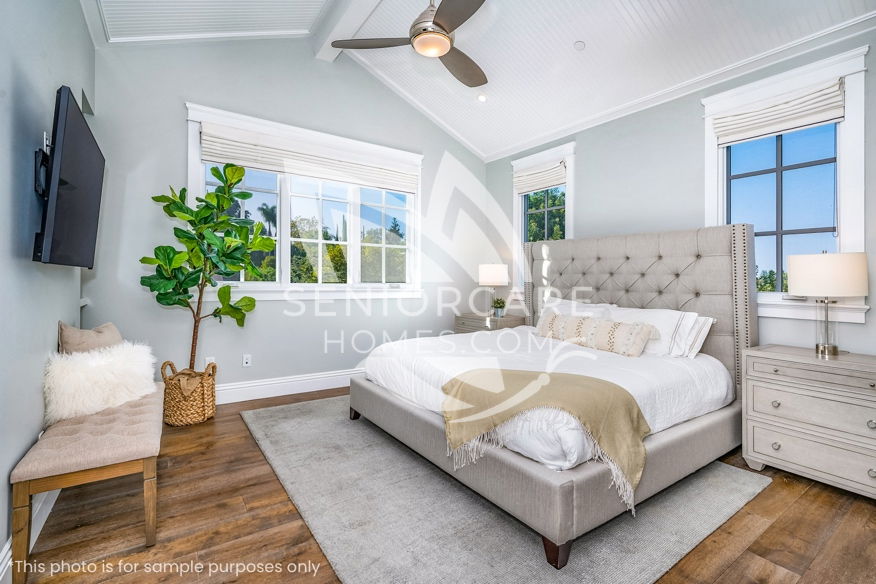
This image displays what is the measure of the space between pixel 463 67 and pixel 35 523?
11.0 ft

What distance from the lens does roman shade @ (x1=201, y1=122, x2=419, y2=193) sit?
11.4 feet

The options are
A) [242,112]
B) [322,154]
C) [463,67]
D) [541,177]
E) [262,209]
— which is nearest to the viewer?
[463,67]

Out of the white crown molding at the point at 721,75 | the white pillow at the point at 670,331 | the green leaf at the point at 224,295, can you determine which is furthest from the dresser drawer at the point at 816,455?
the green leaf at the point at 224,295

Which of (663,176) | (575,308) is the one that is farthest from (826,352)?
(663,176)

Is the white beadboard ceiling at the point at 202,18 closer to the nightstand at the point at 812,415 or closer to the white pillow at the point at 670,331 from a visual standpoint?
the white pillow at the point at 670,331

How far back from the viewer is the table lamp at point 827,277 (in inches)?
87.9

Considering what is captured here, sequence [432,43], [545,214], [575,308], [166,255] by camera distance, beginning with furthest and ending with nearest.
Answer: [545,214] → [575,308] → [166,255] → [432,43]

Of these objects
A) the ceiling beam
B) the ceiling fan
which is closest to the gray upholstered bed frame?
the ceiling fan

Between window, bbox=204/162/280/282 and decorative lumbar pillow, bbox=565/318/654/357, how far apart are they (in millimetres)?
2745

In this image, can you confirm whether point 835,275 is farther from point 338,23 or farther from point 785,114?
point 338,23

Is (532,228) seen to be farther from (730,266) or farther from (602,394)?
(602,394)

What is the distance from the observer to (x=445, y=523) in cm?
187

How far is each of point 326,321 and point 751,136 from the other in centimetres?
380

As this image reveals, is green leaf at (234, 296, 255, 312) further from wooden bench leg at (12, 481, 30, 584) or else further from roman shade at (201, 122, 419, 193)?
wooden bench leg at (12, 481, 30, 584)
